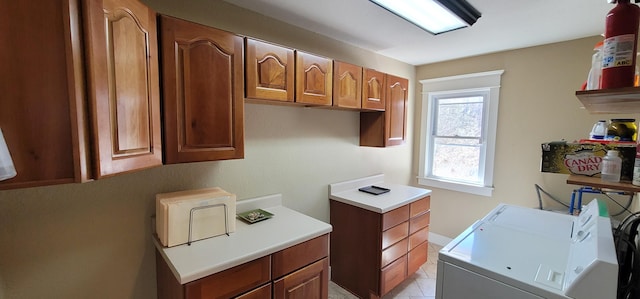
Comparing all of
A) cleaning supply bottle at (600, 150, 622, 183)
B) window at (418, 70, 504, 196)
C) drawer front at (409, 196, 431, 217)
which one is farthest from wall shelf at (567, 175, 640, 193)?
window at (418, 70, 504, 196)

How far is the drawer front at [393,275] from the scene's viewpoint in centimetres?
208

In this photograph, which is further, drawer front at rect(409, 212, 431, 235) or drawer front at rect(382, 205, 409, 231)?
drawer front at rect(409, 212, 431, 235)

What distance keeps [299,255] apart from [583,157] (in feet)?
4.63

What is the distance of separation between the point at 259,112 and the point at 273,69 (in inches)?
15.9

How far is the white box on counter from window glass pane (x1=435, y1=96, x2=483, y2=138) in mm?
2725

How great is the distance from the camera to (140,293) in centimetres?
148

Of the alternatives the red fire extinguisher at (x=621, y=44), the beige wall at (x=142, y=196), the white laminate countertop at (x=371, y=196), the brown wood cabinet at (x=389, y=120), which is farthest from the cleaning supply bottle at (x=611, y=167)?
the beige wall at (x=142, y=196)

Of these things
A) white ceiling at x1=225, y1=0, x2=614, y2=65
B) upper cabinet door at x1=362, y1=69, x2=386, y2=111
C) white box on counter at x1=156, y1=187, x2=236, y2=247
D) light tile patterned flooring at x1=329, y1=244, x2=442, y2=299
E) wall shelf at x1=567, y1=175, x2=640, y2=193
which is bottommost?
light tile patterned flooring at x1=329, y1=244, x2=442, y2=299

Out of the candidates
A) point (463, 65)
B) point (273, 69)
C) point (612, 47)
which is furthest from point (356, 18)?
point (463, 65)

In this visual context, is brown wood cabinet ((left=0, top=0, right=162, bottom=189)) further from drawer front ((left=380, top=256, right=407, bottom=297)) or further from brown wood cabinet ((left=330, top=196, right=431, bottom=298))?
drawer front ((left=380, top=256, right=407, bottom=297))

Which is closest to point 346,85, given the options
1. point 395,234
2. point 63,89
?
point 395,234

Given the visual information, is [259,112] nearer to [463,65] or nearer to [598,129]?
[598,129]

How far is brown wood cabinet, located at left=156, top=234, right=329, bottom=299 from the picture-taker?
116 centimetres

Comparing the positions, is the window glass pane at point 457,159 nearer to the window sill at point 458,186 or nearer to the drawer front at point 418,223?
the window sill at point 458,186
